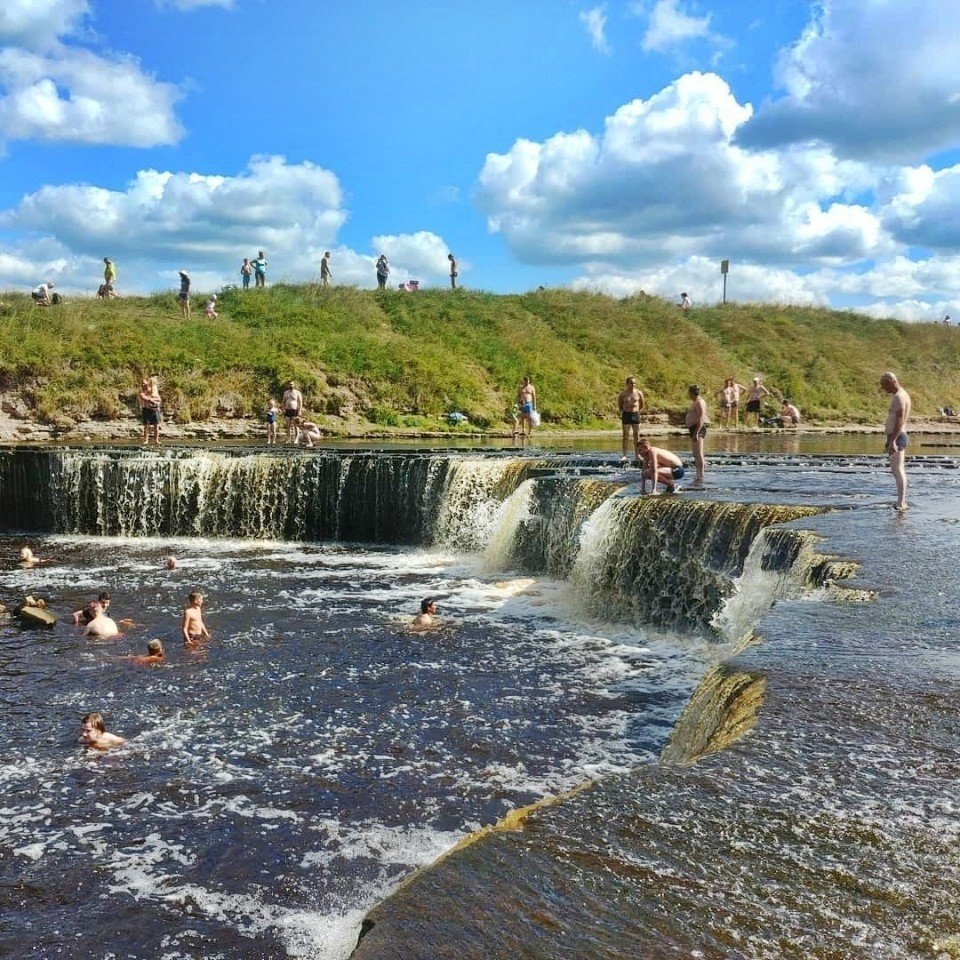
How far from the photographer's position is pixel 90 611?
11148 millimetres

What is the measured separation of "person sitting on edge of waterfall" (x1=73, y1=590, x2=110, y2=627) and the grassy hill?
19.0 m

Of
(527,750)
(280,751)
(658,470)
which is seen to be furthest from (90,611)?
(658,470)

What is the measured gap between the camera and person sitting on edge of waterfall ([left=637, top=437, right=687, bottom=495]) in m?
14.0

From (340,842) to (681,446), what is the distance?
22.1 metres

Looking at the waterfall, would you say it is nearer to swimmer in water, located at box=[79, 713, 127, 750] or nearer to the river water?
the river water

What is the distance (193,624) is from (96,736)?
323cm

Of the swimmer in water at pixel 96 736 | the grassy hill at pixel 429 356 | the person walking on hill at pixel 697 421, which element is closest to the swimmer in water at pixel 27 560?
the swimmer in water at pixel 96 736

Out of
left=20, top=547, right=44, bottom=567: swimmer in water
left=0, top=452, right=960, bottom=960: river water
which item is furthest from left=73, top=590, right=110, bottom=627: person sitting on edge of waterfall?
left=20, top=547, right=44, bottom=567: swimmer in water

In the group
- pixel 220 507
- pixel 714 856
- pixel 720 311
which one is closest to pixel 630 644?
pixel 714 856

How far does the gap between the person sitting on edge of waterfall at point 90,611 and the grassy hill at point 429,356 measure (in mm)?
18968

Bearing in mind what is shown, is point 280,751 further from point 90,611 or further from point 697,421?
point 697,421

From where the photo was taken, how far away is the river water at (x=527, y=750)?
362 centimetres

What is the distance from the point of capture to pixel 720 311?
53.2 m

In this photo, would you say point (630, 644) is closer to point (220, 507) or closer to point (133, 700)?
point (133, 700)
